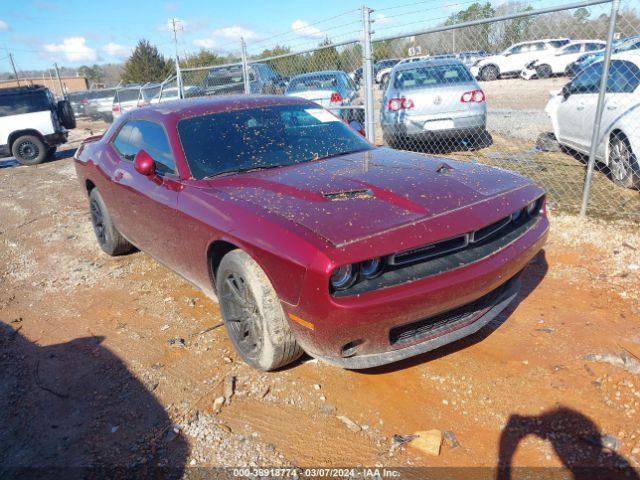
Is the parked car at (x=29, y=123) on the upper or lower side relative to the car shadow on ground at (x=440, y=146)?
upper

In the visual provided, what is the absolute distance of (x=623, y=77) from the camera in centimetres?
590

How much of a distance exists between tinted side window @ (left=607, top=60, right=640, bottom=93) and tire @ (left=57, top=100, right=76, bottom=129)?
12.6 m

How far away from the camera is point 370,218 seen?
2.47 m

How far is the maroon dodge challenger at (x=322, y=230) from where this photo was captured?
2320 millimetres

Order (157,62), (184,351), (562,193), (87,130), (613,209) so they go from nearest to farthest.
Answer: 1. (184,351)
2. (613,209)
3. (562,193)
4. (87,130)
5. (157,62)

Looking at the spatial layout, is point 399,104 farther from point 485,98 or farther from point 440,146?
point 485,98

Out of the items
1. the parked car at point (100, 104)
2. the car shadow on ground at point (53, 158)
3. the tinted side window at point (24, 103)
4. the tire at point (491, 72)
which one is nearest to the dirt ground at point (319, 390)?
the tinted side window at point (24, 103)

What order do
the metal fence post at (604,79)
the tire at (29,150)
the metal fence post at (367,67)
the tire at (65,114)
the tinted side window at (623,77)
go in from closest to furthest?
1. the metal fence post at (604,79)
2. the tinted side window at (623,77)
3. the metal fence post at (367,67)
4. the tire at (29,150)
5. the tire at (65,114)

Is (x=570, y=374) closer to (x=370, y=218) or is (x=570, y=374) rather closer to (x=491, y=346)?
(x=491, y=346)

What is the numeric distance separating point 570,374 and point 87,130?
19.3 meters

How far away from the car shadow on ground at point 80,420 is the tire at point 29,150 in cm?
1082

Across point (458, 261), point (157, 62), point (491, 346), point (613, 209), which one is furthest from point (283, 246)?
point (157, 62)

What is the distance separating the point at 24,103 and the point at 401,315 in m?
13.3

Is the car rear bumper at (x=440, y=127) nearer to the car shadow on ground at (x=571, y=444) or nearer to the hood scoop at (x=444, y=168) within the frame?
the hood scoop at (x=444, y=168)
